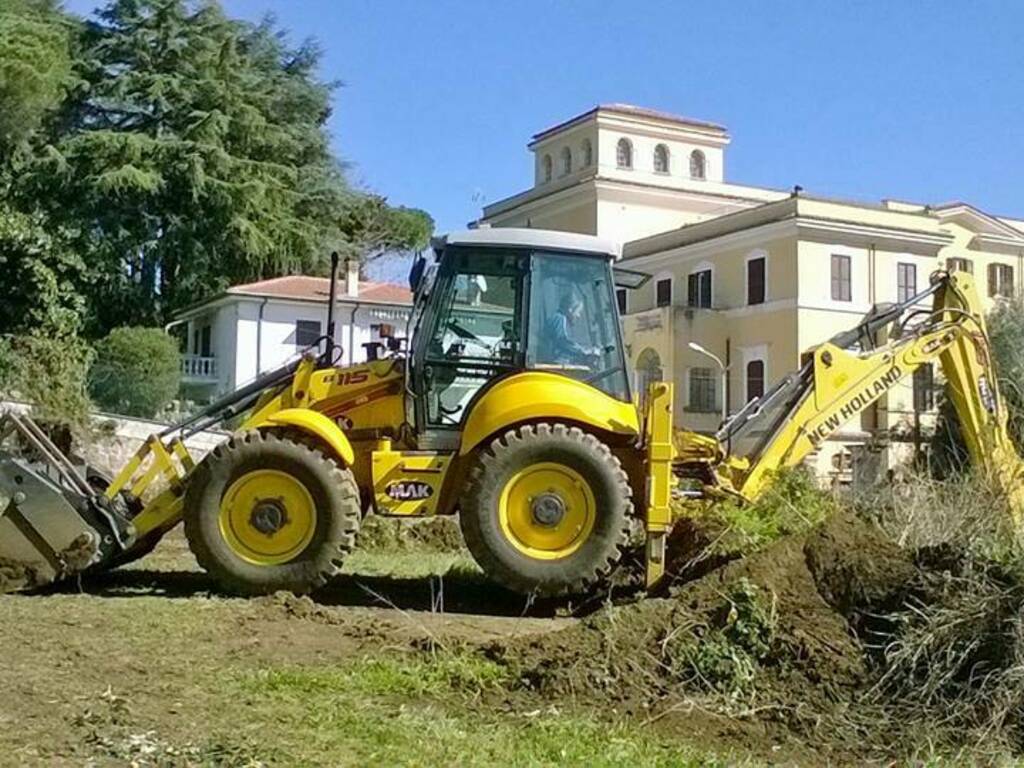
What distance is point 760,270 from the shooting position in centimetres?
4288

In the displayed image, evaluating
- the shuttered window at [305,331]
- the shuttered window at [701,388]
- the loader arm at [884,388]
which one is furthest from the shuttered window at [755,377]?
the loader arm at [884,388]

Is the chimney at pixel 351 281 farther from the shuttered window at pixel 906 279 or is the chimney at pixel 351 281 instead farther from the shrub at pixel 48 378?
the shuttered window at pixel 906 279

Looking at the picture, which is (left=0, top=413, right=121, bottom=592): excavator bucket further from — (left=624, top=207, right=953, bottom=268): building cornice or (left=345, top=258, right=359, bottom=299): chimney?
(left=624, top=207, right=953, bottom=268): building cornice

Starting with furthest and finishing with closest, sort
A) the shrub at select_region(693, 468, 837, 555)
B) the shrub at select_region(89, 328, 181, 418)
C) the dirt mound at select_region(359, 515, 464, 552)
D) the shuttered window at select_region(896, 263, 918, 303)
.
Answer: the shuttered window at select_region(896, 263, 918, 303)
the shrub at select_region(89, 328, 181, 418)
the dirt mound at select_region(359, 515, 464, 552)
the shrub at select_region(693, 468, 837, 555)

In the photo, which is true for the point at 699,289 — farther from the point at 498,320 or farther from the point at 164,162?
the point at 498,320

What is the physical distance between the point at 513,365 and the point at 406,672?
339 cm

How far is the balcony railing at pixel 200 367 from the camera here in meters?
40.3

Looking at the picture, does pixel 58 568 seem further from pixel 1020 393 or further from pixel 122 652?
pixel 1020 393

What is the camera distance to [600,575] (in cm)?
982

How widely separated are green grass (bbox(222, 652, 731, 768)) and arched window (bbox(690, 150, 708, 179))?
160ft

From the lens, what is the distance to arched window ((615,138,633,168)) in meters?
52.6

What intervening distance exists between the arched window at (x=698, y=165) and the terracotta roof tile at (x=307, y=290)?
16935mm

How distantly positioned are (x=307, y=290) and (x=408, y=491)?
31123 millimetres

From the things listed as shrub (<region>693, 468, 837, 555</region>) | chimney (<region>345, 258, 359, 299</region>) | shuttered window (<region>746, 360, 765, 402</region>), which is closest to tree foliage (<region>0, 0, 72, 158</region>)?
chimney (<region>345, 258, 359, 299</region>)
